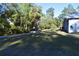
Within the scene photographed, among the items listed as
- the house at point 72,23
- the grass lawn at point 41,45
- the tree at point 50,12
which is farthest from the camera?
the house at point 72,23

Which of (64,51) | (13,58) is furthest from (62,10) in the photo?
(13,58)

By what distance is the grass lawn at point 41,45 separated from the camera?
3.99 m

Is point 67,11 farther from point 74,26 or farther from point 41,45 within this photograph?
point 41,45

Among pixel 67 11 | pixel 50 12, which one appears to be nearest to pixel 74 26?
pixel 67 11

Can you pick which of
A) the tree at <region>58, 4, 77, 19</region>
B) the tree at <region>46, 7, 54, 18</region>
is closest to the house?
the tree at <region>58, 4, 77, 19</region>

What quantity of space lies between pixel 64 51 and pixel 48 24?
2.83 ft

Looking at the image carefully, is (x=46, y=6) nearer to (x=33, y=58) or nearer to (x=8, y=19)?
(x=8, y=19)

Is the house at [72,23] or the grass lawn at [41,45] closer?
the grass lawn at [41,45]

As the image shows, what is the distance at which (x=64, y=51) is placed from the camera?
4074mm

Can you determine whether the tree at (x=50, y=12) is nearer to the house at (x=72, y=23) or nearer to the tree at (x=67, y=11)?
the tree at (x=67, y=11)

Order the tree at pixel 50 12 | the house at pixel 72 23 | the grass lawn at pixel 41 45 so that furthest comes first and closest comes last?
the house at pixel 72 23, the tree at pixel 50 12, the grass lawn at pixel 41 45

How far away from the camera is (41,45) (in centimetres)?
433

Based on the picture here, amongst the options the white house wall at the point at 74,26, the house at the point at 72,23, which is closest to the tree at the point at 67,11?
the house at the point at 72,23

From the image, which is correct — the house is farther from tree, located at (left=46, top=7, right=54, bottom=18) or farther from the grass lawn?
tree, located at (left=46, top=7, right=54, bottom=18)
